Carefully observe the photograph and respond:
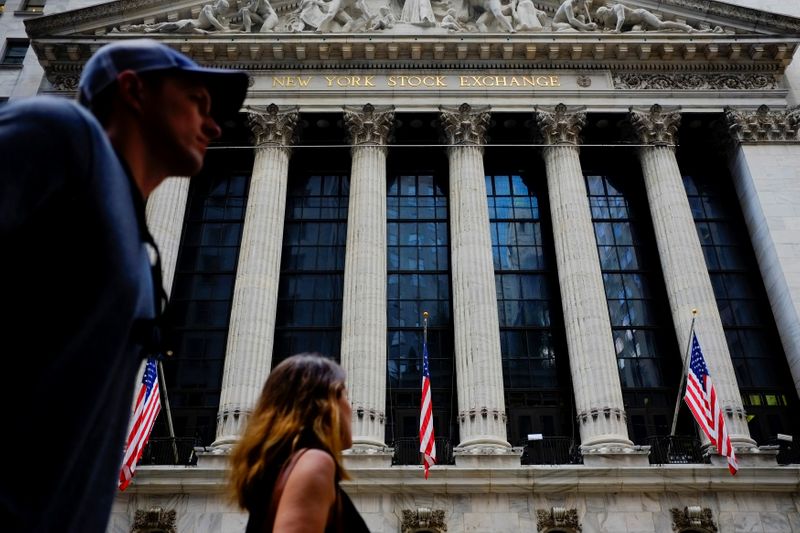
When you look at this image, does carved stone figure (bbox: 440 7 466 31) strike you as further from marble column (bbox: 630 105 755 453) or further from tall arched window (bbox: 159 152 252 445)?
tall arched window (bbox: 159 152 252 445)

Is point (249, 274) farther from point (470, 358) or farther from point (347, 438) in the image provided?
point (347, 438)

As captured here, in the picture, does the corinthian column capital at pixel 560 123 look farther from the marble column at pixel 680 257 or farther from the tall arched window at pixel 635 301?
the tall arched window at pixel 635 301

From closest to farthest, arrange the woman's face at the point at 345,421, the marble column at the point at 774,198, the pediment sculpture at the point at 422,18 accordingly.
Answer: the woman's face at the point at 345,421 → the marble column at the point at 774,198 → the pediment sculpture at the point at 422,18

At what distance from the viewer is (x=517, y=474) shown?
766 inches

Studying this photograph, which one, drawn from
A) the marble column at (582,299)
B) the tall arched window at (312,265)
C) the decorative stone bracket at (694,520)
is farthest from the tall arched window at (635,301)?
the tall arched window at (312,265)

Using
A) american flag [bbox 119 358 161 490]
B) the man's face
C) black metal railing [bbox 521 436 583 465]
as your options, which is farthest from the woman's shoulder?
black metal railing [bbox 521 436 583 465]

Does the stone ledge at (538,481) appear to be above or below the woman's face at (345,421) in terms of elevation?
above

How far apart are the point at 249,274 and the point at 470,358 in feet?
26.3

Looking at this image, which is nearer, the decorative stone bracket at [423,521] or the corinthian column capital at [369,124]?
the decorative stone bracket at [423,521]

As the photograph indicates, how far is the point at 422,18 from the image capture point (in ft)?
94.1

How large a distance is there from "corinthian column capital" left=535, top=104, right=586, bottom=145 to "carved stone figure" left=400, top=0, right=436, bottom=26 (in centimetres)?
A: 619

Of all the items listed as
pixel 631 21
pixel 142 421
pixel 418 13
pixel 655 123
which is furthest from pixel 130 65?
pixel 631 21

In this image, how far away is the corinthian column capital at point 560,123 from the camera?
26.7m

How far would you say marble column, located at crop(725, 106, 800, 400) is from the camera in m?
23.1
